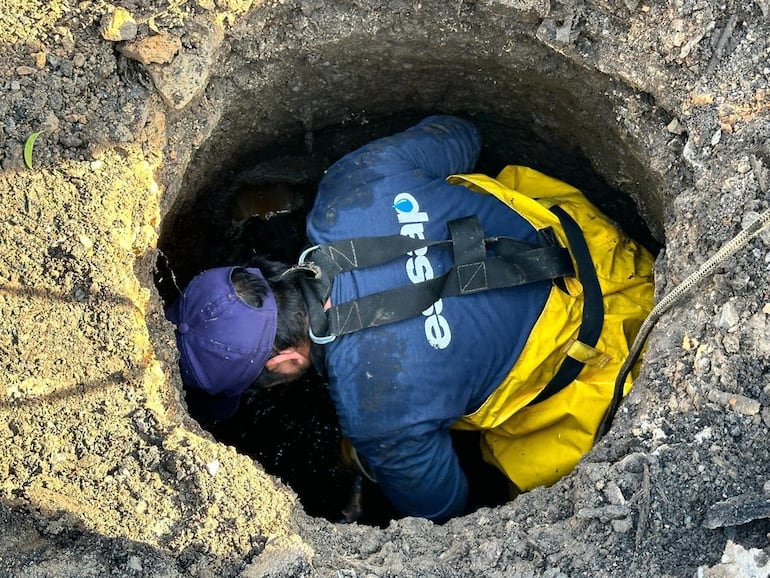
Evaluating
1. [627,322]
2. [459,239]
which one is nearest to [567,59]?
[459,239]

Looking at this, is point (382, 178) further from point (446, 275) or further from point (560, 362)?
point (560, 362)

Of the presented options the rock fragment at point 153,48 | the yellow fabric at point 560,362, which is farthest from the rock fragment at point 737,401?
the rock fragment at point 153,48

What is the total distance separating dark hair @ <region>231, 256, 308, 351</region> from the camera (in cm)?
238

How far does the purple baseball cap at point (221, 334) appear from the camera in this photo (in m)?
2.31

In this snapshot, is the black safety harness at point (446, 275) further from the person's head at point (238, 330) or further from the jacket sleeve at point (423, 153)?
the jacket sleeve at point (423, 153)

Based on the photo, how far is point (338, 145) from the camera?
126 inches

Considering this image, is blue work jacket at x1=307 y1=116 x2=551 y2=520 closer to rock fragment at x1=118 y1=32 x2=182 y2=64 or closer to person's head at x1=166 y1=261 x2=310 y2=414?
person's head at x1=166 y1=261 x2=310 y2=414

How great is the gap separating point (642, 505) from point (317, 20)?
171cm

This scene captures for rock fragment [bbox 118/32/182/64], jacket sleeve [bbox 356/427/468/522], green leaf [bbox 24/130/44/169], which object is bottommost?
jacket sleeve [bbox 356/427/468/522]

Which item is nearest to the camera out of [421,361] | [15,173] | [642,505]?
[642,505]

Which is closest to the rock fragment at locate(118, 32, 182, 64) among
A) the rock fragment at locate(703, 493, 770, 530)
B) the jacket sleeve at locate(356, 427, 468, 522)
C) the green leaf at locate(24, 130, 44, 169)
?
the green leaf at locate(24, 130, 44, 169)

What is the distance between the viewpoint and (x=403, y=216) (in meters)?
2.43

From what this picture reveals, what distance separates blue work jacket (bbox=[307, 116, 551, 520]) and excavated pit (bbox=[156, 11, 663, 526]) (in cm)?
34

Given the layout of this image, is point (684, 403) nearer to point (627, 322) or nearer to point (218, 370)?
point (627, 322)
